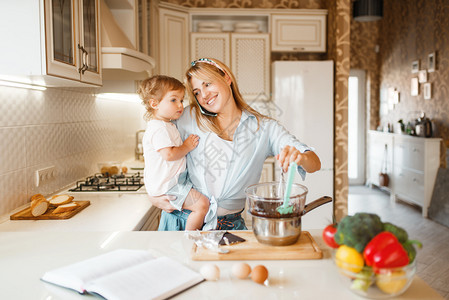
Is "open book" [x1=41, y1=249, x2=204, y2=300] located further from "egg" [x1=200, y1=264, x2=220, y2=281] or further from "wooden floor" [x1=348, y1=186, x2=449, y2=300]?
"wooden floor" [x1=348, y1=186, x2=449, y2=300]

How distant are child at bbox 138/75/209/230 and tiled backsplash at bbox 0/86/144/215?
0.60m

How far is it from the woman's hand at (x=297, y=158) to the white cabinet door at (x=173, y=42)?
9.60ft

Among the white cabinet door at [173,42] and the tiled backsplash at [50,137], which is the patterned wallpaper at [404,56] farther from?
the tiled backsplash at [50,137]

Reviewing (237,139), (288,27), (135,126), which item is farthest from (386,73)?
(237,139)

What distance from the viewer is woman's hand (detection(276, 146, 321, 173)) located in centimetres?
126

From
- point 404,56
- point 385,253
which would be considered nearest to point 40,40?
point 385,253

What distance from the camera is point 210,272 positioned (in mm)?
976

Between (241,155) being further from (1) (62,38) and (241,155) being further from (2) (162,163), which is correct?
(1) (62,38)

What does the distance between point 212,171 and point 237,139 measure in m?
0.18

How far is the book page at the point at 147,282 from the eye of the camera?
2.90ft

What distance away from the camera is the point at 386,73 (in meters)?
6.70

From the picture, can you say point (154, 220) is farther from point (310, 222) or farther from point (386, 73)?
point (386, 73)

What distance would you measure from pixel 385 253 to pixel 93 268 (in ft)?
2.33

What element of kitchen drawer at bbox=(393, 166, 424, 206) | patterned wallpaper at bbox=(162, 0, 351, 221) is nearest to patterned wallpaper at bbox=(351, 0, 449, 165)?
kitchen drawer at bbox=(393, 166, 424, 206)
